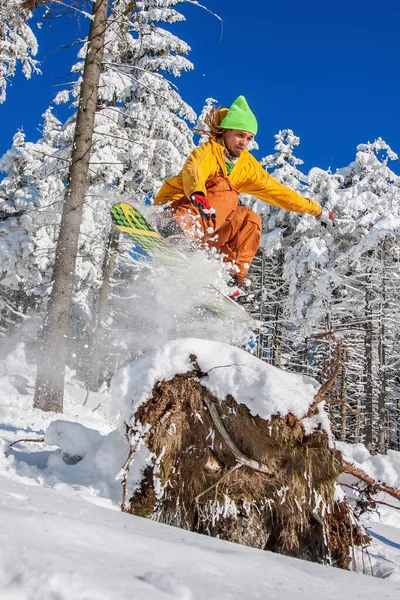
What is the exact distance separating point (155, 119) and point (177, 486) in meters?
14.3

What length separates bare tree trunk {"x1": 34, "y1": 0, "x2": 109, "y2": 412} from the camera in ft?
22.9

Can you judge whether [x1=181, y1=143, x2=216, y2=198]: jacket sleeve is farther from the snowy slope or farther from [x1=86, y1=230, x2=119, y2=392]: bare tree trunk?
[x1=86, y1=230, x2=119, y2=392]: bare tree trunk

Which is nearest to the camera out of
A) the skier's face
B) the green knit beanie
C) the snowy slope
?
the snowy slope

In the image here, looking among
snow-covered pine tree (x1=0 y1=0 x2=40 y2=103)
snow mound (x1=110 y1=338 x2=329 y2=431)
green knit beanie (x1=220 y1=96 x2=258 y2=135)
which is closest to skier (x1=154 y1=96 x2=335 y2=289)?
green knit beanie (x1=220 y1=96 x2=258 y2=135)

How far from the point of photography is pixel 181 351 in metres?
2.65

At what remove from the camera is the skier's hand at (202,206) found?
5047 mm

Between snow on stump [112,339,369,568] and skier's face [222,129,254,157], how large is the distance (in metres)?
3.97

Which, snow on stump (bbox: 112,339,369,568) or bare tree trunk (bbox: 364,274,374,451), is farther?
bare tree trunk (bbox: 364,274,374,451)

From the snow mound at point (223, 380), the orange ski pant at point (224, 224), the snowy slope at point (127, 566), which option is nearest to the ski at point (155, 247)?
the orange ski pant at point (224, 224)

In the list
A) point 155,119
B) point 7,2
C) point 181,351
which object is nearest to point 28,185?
point 155,119

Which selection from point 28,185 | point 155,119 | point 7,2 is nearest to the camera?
point 7,2

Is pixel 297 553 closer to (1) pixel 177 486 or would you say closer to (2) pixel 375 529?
(1) pixel 177 486

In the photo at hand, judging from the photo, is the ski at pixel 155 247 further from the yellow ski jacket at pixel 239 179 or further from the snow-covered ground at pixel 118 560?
the snow-covered ground at pixel 118 560

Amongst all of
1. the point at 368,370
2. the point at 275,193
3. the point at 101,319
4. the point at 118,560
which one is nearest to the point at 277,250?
the point at 368,370
